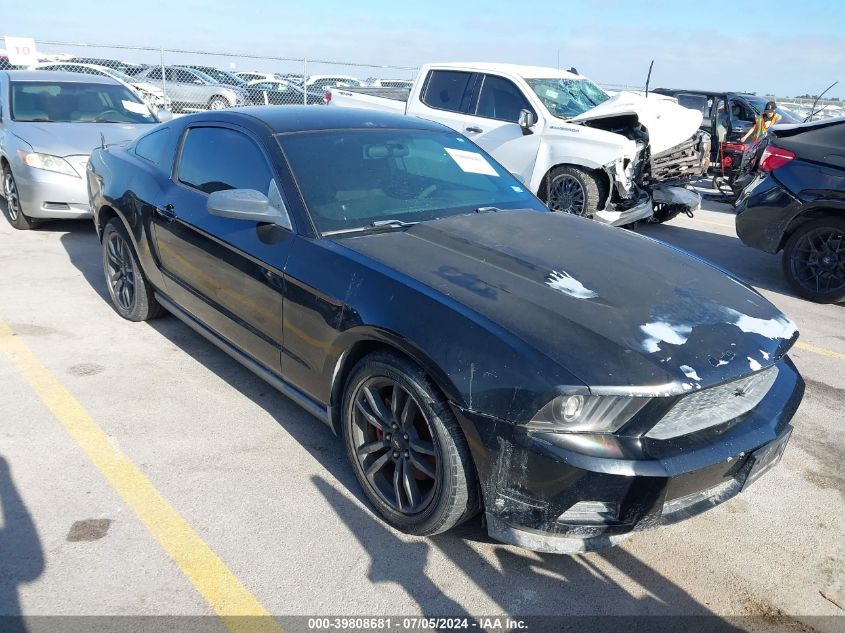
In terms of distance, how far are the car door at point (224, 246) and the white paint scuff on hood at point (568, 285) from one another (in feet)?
3.91

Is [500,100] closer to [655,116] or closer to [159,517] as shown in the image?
[655,116]

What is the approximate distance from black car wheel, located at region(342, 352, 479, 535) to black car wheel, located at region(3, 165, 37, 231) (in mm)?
5934

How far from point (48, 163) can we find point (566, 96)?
5.84 metres

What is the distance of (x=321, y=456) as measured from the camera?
3.27 m

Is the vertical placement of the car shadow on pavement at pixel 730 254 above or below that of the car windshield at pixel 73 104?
below

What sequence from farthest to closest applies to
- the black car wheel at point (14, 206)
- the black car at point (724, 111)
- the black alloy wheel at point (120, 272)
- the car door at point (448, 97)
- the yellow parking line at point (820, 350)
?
the black car at point (724, 111)
the car door at point (448, 97)
the black car wheel at point (14, 206)
the yellow parking line at point (820, 350)
the black alloy wheel at point (120, 272)

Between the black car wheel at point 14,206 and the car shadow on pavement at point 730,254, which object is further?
the black car wheel at point 14,206

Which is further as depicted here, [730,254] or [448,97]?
[448,97]

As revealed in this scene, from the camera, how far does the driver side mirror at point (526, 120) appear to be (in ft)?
24.8

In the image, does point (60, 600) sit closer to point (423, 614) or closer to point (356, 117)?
point (423, 614)

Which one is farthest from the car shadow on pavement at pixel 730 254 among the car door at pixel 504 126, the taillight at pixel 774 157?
the car door at pixel 504 126

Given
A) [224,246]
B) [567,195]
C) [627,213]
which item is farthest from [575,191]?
[224,246]

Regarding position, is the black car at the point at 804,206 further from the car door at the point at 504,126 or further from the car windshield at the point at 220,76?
the car windshield at the point at 220,76

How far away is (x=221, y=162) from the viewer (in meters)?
3.68
